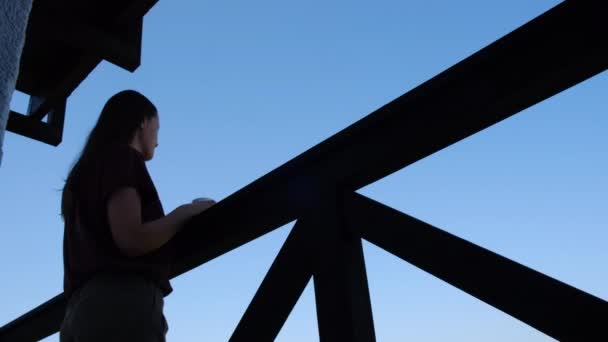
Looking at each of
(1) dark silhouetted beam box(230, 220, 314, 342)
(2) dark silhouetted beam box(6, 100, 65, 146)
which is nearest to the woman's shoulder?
(1) dark silhouetted beam box(230, 220, 314, 342)

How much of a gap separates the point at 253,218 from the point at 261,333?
1.04 ft

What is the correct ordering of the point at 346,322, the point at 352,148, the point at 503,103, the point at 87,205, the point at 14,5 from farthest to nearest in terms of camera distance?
the point at 87,205, the point at 352,148, the point at 346,322, the point at 503,103, the point at 14,5

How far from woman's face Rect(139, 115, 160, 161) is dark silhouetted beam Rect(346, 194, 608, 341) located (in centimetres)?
73

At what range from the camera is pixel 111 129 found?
164 centimetres

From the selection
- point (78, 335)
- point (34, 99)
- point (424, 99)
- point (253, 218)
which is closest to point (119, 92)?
point (253, 218)

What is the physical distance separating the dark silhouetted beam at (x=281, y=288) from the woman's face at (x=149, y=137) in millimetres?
538

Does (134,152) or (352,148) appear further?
(134,152)

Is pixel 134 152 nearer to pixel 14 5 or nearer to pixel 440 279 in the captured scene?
pixel 14 5

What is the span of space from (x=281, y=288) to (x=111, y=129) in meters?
0.69

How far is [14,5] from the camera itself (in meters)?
0.90

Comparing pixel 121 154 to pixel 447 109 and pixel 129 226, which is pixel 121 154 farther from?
pixel 447 109

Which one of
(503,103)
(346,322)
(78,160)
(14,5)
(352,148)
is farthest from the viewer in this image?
(78,160)

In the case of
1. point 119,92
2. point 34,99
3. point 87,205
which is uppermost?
point 34,99

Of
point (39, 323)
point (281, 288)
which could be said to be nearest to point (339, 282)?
point (281, 288)
